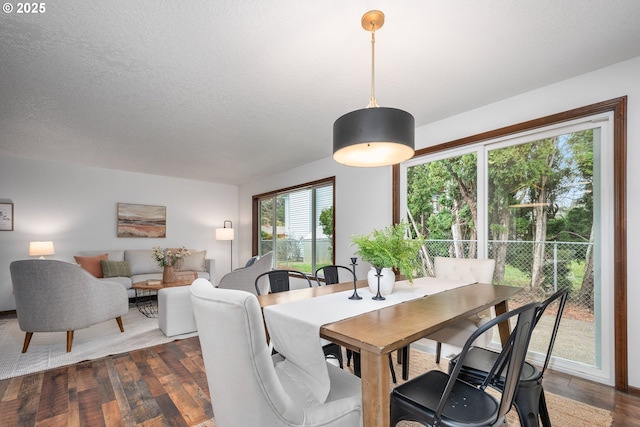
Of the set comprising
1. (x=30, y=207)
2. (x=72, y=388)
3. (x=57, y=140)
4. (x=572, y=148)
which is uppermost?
(x=57, y=140)

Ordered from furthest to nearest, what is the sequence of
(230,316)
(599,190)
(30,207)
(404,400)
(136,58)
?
(30,207) < (599,190) < (136,58) < (404,400) < (230,316)

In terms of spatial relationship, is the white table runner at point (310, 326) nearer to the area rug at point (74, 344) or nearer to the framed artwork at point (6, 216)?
the area rug at point (74, 344)

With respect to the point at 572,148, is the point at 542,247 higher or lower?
lower

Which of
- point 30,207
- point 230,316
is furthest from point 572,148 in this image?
point 30,207

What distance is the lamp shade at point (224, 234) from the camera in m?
6.26

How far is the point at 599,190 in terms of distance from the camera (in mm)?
2297

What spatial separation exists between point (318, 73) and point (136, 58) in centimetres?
127

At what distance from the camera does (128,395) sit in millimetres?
2088

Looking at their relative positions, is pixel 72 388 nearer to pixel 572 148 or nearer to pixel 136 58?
pixel 136 58

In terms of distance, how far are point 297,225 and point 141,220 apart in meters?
2.92

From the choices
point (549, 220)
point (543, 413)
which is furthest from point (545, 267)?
point (543, 413)

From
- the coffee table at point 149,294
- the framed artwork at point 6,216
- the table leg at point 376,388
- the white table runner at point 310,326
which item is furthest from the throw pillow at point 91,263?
the table leg at point 376,388

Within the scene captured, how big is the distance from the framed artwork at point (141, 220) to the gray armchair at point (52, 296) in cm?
281

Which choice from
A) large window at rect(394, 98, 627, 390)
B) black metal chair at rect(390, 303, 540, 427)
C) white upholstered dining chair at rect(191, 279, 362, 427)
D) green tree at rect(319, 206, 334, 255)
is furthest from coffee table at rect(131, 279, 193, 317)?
black metal chair at rect(390, 303, 540, 427)
